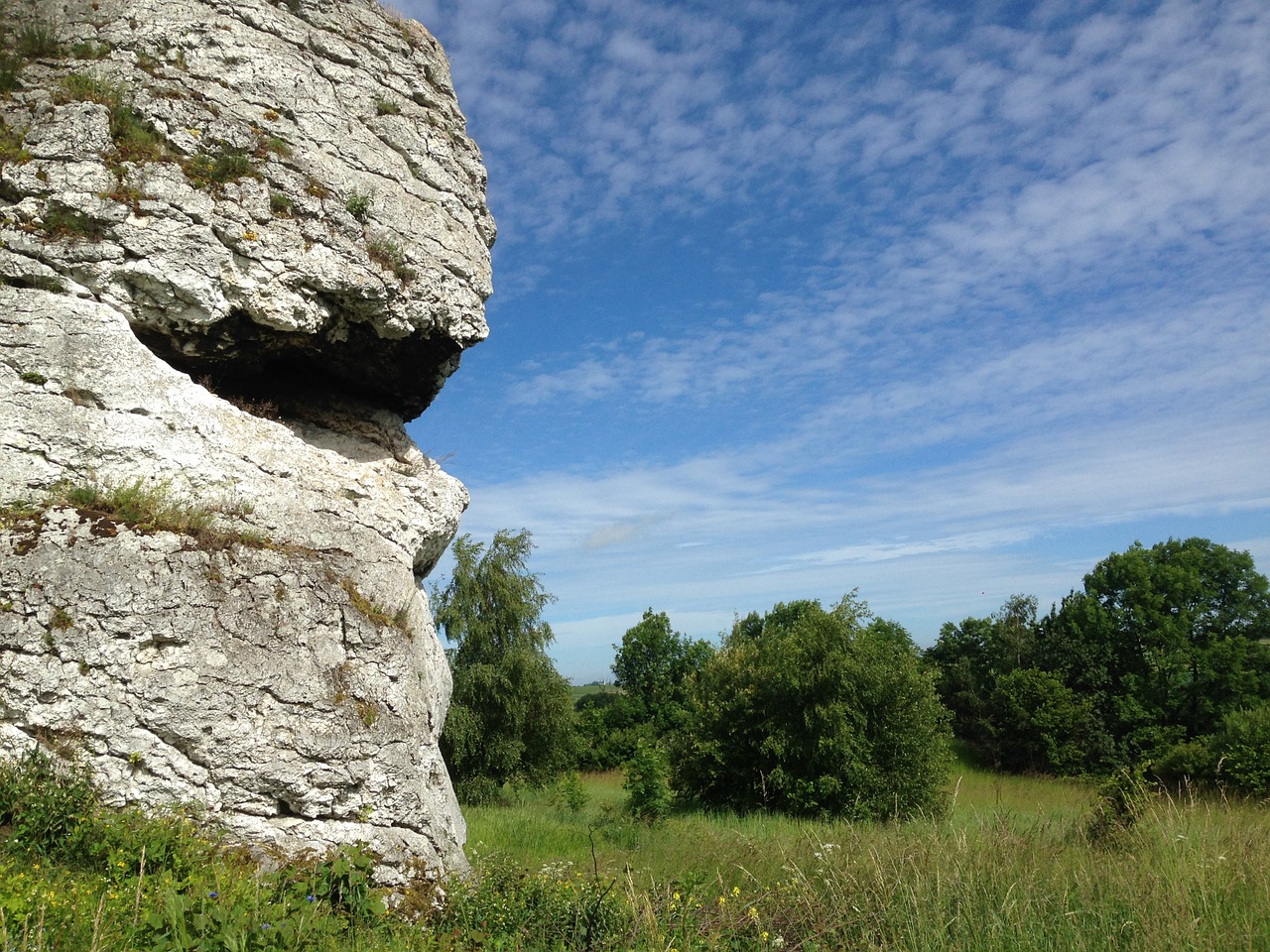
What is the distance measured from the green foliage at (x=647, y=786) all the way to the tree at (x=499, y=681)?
22.5ft

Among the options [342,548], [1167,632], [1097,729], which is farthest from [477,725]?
[1167,632]

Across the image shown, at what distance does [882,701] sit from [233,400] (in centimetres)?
1576

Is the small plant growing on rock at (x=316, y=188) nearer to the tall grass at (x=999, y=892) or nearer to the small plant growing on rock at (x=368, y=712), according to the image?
the small plant growing on rock at (x=368, y=712)

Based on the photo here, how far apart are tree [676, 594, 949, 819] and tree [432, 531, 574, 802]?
4.57m

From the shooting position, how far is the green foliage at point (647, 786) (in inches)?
603

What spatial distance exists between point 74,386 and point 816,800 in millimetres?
15915

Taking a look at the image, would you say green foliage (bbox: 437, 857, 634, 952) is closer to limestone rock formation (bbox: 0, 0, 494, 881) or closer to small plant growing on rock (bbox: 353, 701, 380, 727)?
limestone rock formation (bbox: 0, 0, 494, 881)

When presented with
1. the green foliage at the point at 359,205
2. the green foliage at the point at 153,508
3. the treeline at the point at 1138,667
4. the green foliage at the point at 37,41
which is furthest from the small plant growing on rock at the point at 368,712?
the treeline at the point at 1138,667

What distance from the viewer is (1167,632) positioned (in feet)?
113

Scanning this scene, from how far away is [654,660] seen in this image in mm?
57938

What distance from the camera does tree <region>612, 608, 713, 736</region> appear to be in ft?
184

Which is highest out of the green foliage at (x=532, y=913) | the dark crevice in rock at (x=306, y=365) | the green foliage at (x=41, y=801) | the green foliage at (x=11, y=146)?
the green foliage at (x=11, y=146)

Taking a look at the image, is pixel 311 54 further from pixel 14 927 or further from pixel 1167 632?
pixel 1167 632

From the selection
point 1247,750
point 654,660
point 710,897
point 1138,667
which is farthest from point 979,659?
point 710,897
